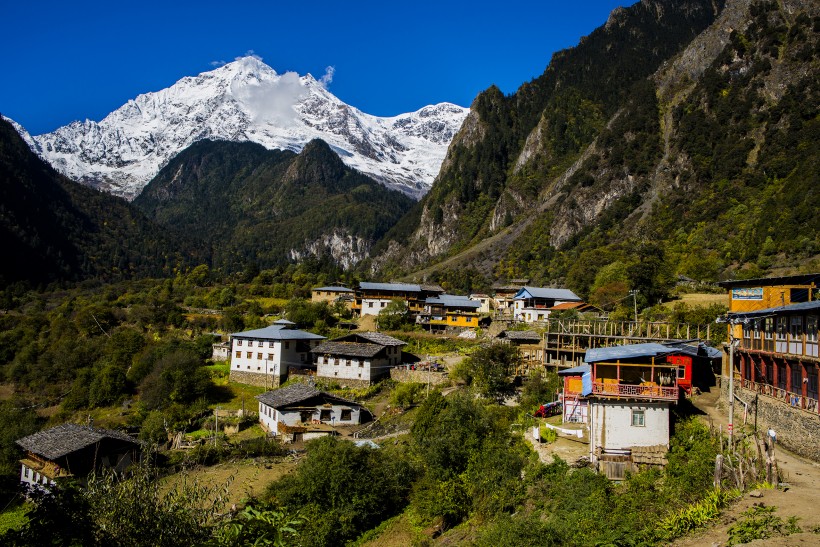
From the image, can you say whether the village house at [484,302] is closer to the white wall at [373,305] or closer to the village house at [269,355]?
the white wall at [373,305]

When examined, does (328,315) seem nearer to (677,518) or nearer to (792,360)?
(792,360)

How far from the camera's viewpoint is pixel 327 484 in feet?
80.1

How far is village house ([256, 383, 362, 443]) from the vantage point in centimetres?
3853

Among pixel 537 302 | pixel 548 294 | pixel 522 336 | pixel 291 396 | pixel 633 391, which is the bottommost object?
pixel 291 396

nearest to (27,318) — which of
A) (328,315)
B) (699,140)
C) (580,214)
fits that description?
(328,315)

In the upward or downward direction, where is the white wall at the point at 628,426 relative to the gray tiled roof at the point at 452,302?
downward

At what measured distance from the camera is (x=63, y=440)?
35094 millimetres

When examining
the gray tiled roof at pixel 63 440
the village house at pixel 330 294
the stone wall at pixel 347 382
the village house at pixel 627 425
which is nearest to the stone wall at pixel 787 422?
the village house at pixel 627 425

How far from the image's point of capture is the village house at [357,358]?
48.4 metres

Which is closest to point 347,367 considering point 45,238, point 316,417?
point 316,417

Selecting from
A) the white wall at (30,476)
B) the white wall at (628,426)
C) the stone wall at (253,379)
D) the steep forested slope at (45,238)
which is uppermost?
the steep forested slope at (45,238)

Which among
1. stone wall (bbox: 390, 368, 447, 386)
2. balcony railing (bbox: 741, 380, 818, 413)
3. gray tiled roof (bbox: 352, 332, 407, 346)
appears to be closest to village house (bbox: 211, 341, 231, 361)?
gray tiled roof (bbox: 352, 332, 407, 346)

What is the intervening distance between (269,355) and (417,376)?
45.8 ft

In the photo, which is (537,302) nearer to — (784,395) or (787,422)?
(784,395)
